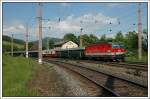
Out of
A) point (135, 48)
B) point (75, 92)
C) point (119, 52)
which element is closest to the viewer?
point (75, 92)

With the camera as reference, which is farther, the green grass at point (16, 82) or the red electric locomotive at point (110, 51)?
the red electric locomotive at point (110, 51)

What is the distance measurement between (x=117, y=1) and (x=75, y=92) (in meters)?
4.20

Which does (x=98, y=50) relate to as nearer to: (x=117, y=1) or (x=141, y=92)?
(x=141, y=92)

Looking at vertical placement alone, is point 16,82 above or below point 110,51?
below

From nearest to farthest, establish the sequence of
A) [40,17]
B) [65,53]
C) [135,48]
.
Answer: [40,17] → [135,48] → [65,53]

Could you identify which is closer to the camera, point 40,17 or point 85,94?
point 85,94

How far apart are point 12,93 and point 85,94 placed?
2375mm

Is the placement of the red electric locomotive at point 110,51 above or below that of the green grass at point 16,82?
above

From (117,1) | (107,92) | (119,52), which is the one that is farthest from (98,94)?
(119,52)

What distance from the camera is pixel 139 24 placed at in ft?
103

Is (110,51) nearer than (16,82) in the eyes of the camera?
No

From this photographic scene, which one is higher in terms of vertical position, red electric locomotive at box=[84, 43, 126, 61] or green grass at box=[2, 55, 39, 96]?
red electric locomotive at box=[84, 43, 126, 61]

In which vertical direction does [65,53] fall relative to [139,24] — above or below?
below

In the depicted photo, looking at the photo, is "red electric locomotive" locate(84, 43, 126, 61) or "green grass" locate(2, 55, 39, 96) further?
"red electric locomotive" locate(84, 43, 126, 61)
